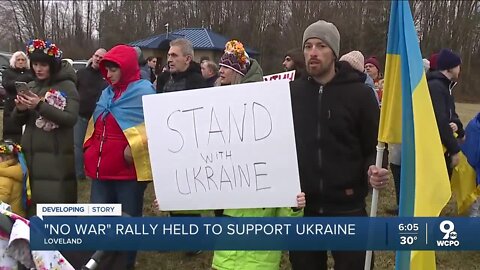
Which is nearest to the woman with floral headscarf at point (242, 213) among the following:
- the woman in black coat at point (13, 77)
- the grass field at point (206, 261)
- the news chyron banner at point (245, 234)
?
the news chyron banner at point (245, 234)

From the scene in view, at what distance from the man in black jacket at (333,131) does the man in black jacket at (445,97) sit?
2410 millimetres

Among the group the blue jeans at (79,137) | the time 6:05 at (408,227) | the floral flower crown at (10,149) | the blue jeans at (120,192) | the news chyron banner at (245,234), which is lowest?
the blue jeans at (79,137)

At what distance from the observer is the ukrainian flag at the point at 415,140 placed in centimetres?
231

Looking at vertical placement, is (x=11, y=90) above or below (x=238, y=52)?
below

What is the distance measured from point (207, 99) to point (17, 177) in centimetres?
203

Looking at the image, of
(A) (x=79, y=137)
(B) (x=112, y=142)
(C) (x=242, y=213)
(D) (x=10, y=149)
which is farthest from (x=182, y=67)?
(A) (x=79, y=137)

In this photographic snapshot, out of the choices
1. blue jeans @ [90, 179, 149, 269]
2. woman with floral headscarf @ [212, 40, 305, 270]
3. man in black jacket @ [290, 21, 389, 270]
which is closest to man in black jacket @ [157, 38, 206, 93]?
woman with floral headscarf @ [212, 40, 305, 270]

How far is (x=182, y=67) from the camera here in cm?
486

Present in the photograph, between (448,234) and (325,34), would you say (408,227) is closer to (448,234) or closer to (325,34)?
(448,234)

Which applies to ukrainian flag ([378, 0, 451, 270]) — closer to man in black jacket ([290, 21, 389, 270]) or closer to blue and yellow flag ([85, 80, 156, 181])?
man in black jacket ([290, 21, 389, 270])

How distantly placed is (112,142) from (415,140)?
228 cm

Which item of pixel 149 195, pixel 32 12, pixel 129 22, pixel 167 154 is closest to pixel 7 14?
pixel 32 12

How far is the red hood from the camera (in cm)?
384

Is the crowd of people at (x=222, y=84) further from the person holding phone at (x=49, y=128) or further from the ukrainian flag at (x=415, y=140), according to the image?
the ukrainian flag at (x=415, y=140)
